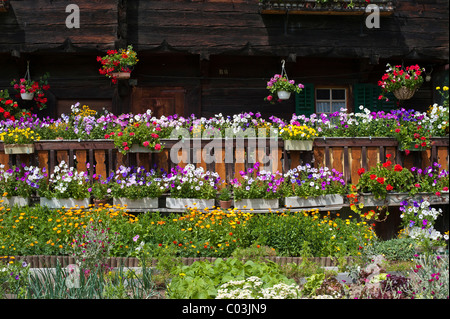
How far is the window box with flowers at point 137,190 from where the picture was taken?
23.6ft

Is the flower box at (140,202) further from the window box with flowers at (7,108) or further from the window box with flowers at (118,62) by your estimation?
the window box with flowers at (7,108)

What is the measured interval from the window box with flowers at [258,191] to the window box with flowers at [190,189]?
37 cm

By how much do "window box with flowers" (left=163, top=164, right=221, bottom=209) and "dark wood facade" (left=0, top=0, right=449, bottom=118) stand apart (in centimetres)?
362

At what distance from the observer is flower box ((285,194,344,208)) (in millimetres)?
7223

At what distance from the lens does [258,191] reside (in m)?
7.16

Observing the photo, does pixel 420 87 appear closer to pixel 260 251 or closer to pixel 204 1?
pixel 204 1

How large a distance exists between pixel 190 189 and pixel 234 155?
886mm

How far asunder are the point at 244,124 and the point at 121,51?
3251 millimetres

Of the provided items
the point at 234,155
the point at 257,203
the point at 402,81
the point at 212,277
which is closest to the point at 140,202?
the point at 234,155

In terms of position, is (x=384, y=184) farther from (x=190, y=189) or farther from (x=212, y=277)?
(x=212, y=277)

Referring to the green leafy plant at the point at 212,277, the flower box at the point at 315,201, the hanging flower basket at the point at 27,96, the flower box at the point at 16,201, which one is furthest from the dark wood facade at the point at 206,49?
the green leafy plant at the point at 212,277

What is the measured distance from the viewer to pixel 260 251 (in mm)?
5742

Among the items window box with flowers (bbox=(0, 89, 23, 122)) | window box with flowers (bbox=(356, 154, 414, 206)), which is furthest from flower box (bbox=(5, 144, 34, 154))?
window box with flowers (bbox=(356, 154, 414, 206))

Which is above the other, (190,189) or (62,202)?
(190,189)
